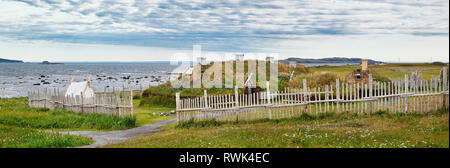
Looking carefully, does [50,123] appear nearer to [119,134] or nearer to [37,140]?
[119,134]

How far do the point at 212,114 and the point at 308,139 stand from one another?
715cm

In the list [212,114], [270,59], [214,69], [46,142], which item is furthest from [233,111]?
[270,59]

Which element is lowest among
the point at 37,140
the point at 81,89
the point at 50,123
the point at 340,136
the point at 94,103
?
the point at 50,123

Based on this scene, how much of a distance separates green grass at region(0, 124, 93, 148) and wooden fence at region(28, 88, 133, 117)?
16.2 feet

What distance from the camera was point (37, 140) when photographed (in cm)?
1419

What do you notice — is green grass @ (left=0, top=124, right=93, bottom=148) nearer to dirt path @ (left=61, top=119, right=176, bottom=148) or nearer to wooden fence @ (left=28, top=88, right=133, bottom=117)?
dirt path @ (left=61, top=119, right=176, bottom=148)

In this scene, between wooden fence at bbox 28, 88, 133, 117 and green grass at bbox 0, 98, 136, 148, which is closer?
green grass at bbox 0, 98, 136, 148

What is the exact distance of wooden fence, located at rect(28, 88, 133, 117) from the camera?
20.3 meters

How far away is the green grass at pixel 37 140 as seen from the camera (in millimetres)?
13695

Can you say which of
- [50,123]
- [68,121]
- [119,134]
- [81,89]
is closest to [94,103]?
[68,121]

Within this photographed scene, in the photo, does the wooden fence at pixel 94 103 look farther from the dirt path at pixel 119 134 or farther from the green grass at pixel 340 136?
the green grass at pixel 340 136

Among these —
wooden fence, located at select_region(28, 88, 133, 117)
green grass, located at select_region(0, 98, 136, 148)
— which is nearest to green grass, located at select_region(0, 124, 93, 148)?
green grass, located at select_region(0, 98, 136, 148)

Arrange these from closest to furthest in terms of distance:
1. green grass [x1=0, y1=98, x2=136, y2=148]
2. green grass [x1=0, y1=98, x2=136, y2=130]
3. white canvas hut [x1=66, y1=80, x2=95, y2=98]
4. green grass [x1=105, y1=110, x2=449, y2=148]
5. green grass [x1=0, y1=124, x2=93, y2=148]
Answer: green grass [x1=105, y1=110, x2=449, y2=148] → green grass [x1=0, y1=124, x2=93, y2=148] → green grass [x1=0, y1=98, x2=136, y2=148] → green grass [x1=0, y1=98, x2=136, y2=130] → white canvas hut [x1=66, y1=80, x2=95, y2=98]

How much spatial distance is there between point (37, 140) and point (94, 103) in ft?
25.2
